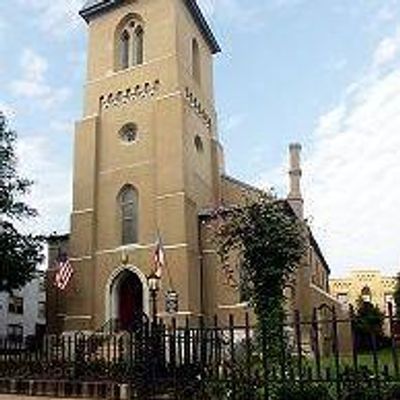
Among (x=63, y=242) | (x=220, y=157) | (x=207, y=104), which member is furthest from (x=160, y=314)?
(x=207, y=104)

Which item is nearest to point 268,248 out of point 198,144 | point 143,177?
point 143,177

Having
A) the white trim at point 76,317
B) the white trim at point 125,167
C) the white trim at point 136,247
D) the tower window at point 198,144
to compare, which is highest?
the tower window at point 198,144

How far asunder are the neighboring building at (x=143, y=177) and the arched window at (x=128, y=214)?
59mm

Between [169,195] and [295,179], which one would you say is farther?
[295,179]

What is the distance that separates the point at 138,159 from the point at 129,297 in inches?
280

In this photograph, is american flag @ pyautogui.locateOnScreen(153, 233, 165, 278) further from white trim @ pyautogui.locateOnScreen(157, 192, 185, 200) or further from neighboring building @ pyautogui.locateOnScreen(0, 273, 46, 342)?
neighboring building @ pyautogui.locateOnScreen(0, 273, 46, 342)

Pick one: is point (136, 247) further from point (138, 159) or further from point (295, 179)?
point (295, 179)

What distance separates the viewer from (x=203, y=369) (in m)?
13.7

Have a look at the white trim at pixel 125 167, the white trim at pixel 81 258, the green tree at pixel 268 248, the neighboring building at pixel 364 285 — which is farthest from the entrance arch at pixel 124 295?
the neighboring building at pixel 364 285

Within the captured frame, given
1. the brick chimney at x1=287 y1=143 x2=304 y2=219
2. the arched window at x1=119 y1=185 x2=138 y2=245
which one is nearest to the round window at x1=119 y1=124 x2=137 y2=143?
the arched window at x1=119 y1=185 x2=138 y2=245

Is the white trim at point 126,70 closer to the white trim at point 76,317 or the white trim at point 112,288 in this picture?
the white trim at point 112,288

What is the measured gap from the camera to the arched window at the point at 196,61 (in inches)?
1472

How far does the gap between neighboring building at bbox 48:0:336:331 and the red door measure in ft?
0.17

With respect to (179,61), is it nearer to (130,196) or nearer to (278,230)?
(130,196)
